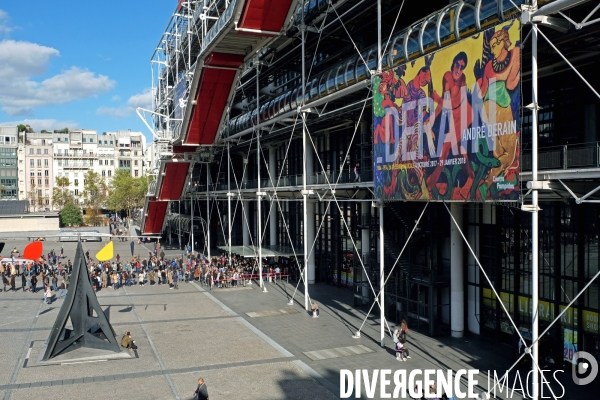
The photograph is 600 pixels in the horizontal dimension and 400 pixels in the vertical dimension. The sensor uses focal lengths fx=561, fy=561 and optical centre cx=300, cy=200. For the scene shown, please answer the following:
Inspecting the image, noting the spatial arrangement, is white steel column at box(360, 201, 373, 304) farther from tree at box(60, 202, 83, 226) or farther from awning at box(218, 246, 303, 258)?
tree at box(60, 202, 83, 226)

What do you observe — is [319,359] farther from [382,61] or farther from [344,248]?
[344,248]

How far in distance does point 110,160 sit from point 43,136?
12.5 m

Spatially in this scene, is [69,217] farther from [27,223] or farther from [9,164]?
[9,164]

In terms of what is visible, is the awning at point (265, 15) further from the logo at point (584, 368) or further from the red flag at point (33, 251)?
the logo at point (584, 368)

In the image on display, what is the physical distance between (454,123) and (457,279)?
616cm

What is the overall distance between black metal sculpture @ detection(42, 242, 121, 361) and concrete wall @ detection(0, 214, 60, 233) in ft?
164

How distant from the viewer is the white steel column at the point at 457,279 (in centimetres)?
1758

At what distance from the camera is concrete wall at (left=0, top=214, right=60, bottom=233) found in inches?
2438

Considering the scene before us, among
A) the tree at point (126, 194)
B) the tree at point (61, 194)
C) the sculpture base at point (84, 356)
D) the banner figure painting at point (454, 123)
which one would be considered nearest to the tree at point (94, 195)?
the tree at point (126, 194)

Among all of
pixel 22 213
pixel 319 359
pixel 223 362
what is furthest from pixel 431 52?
pixel 22 213

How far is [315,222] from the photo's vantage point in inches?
1180

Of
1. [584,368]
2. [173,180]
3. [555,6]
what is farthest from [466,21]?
[173,180]

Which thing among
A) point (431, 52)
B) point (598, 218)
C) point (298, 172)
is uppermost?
point (431, 52)

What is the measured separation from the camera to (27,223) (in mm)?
62562
